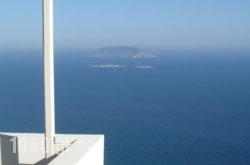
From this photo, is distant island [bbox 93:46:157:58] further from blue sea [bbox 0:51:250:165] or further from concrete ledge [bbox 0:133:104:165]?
concrete ledge [bbox 0:133:104:165]

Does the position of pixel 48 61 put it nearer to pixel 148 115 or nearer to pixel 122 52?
pixel 148 115

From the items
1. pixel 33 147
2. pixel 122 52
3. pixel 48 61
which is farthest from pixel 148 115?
pixel 122 52


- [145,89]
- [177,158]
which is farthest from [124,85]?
[177,158]

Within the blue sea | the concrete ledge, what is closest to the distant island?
the blue sea

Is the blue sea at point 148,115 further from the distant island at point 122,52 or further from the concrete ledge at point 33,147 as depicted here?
the distant island at point 122,52

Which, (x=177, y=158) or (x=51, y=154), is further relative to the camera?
(x=177, y=158)

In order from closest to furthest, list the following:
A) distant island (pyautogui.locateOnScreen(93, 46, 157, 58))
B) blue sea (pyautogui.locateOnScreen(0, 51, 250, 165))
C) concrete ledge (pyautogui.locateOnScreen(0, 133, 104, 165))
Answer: concrete ledge (pyautogui.locateOnScreen(0, 133, 104, 165)), blue sea (pyautogui.locateOnScreen(0, 51, 250, 165)), distant island (pyautogui.locateOnScreen(93, 46, 157, 58))

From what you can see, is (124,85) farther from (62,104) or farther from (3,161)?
(3,161)
